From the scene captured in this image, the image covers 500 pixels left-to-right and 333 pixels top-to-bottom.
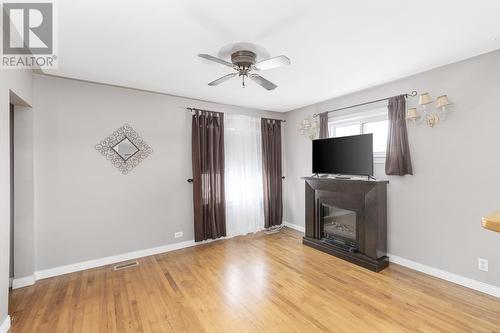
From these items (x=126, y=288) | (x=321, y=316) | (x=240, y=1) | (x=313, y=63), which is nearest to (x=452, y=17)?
(x=313, y=63)

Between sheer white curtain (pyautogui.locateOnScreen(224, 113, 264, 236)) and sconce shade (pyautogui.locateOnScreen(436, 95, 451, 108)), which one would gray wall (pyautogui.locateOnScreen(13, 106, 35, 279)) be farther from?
sconce shade (pyautogui.locateOnScreen(436, 95, 451, 108))

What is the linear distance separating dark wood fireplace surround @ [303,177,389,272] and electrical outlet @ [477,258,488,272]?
0.94 meters

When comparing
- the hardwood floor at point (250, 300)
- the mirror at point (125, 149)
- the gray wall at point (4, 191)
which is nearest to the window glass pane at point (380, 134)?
the hardwood floor at point (250, 300)

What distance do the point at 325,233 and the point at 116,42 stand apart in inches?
154

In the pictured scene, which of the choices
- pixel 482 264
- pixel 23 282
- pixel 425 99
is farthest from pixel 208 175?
pixel 482 264

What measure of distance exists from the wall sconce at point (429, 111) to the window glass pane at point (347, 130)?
883 millimetres

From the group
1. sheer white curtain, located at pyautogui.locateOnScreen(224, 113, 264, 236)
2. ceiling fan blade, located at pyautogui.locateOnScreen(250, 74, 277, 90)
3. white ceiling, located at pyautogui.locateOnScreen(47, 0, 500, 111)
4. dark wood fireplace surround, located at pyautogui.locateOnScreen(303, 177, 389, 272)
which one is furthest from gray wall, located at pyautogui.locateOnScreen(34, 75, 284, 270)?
dark wood fireplace surround, located at pyautogui.locateOnScreen(303, 177, 389, 272)

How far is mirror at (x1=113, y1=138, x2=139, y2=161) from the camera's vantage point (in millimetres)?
3459

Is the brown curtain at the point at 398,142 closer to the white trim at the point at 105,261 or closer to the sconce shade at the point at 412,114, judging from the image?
the sconce shade at the point at 412,114

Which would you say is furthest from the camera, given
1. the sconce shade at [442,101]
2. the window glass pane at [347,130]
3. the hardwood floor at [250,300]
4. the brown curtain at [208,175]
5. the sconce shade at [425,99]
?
the brown curtain at [208,175]

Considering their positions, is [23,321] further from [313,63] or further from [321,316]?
[313,63]

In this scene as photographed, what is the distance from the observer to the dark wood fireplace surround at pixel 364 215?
3155mm

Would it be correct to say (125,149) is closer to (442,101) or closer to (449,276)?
(442,101)

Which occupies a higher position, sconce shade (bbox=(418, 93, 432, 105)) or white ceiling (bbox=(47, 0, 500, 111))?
white ceiling (bbox=(47, 0, 500, 111))
